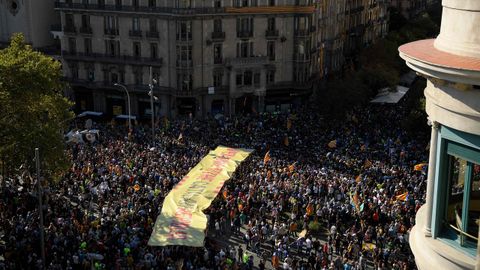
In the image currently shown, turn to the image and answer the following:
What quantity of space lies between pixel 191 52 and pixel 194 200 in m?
34.2

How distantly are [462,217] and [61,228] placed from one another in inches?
1030

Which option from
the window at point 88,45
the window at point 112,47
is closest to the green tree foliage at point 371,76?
the window at point 112,47

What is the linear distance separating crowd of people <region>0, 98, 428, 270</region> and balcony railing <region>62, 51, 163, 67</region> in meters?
13.7

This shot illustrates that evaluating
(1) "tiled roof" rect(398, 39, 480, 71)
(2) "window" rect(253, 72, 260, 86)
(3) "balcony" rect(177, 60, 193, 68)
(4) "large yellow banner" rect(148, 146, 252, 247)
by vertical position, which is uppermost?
(1) "tiled roof" rect(398, 39, 480, 71)

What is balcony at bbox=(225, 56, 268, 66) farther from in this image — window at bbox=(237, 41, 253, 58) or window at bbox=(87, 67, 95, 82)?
window at bbox=(87, 67, 95, 82)

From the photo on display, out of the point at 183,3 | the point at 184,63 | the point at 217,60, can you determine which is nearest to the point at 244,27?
the point at 217,60

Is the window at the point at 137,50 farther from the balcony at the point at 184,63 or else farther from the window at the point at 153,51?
the balcony at the point at 184,63

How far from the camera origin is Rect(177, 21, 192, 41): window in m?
66.2

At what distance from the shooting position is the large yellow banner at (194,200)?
30703 millimetres

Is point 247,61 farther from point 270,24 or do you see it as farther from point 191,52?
point 191,52

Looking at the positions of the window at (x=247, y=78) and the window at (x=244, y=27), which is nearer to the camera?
the window at (x=244, y=27)

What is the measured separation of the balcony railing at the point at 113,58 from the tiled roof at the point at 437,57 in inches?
2201

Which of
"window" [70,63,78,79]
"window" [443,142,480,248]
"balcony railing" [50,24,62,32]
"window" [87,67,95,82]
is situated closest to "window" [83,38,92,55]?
"window" [87,67,95,82]

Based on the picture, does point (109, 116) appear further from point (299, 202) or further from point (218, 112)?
A: point (299, 202)
